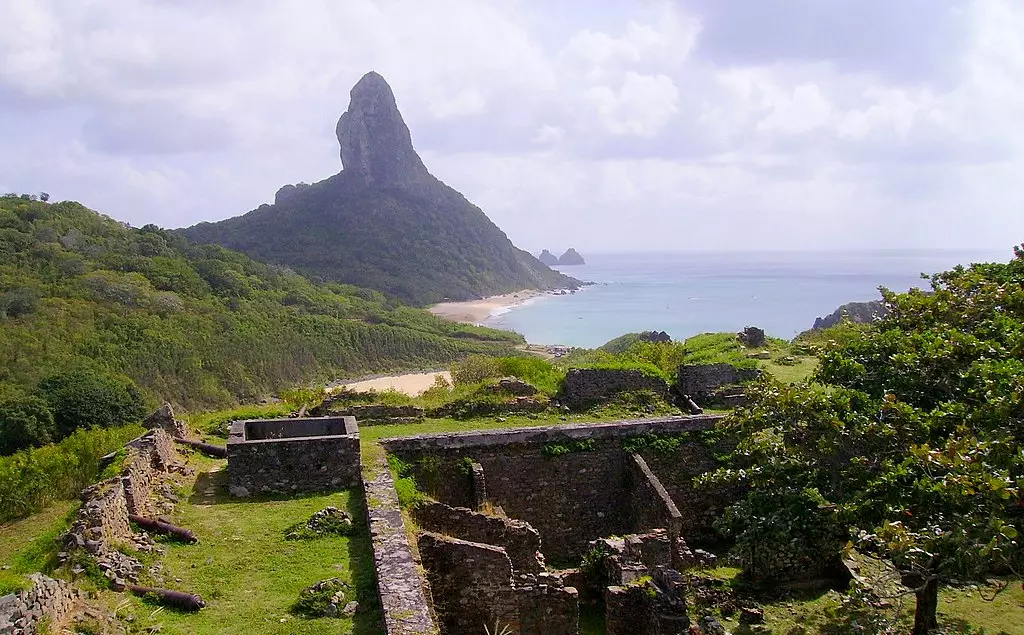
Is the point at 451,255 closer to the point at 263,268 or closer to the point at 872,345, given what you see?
the point at 263,268

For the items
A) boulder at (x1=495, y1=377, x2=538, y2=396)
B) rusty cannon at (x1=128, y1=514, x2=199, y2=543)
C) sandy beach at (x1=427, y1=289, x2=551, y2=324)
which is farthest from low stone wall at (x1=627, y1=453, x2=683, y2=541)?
sandy beach at (x1=427, y1=289, x2=551, y2=324)

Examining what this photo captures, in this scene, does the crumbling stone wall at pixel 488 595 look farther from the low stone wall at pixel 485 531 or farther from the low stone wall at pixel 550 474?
the low stone wall at pixel 550 474

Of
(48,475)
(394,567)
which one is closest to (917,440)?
(394,567)

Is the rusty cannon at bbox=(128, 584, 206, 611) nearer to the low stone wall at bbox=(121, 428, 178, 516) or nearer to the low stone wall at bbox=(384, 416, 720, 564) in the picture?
the low stone wall at bbox=(121, 428, 178, 516)

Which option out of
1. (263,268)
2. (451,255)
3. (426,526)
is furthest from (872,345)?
(451,255)

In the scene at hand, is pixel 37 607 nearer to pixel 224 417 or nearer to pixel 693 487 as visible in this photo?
pixel 224 417

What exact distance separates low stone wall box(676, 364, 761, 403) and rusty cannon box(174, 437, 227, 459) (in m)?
10.6

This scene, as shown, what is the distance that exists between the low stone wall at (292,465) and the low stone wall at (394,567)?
1.70 ft

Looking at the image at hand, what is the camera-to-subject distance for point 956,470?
306 inches

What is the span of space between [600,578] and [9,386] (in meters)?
39.1

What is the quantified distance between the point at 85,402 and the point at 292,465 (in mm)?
30849

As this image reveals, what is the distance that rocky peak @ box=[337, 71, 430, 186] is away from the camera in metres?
170

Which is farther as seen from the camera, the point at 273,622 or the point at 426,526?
the point at 426,526

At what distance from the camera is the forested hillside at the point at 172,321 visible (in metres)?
47.6
